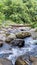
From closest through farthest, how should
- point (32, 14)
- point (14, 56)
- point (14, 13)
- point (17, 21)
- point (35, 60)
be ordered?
point (35, 60) → point (14, 56) → point (17, 21) → point (14, 13) → point (32, 14)

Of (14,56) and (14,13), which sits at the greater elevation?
(14,56)

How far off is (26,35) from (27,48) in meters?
2.51

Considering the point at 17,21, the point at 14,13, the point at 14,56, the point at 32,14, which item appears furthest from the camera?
the point at 32,14

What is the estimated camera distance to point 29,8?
111 feet

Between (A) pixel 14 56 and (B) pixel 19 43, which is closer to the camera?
(A) pixel 14 56

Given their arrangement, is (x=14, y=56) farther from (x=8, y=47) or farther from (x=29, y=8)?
(x=29, y=8)

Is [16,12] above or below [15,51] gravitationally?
below

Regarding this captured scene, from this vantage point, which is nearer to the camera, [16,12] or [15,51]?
[15,51]

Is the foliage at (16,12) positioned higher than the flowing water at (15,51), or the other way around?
the flowing water at (15,51)

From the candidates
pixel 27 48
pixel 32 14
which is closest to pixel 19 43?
pixel 27 48

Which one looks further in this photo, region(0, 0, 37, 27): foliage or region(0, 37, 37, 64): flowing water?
region(0, 0, 37, 27): foliage

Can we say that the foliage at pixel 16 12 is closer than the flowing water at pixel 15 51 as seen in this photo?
No

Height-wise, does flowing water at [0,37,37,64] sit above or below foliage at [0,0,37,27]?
above

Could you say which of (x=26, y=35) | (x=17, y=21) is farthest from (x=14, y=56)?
(x=17, y=21)
